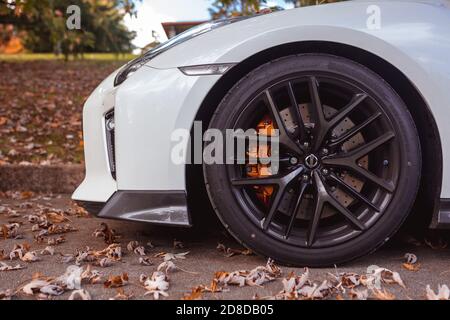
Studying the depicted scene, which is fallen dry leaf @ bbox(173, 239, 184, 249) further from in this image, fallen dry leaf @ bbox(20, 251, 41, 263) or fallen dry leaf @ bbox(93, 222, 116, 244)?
fallen dry leaf @ bbox(20, 251, 41, 263)

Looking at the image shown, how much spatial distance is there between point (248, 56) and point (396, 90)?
746 millimetres

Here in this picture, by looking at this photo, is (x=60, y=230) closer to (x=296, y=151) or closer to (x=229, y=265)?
(x=229, y=265)

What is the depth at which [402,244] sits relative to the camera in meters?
3.13

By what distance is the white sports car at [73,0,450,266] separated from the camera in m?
2.61

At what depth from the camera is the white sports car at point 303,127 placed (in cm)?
261

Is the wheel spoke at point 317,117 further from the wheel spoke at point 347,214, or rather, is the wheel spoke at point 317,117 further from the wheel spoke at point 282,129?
the wheel spoke at point 347,214

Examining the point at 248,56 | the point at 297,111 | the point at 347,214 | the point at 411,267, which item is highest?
the point at 248,56

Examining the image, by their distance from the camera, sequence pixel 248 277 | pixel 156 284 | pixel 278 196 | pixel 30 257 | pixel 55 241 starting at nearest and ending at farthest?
pixel 156 284
pixel 248 277
pixel 278 196
pixel 30 257
pixel 55 241

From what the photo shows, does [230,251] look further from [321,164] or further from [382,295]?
[382,295]

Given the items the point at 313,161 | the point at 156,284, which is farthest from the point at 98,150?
the point at 313,161

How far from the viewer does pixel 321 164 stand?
264cm
